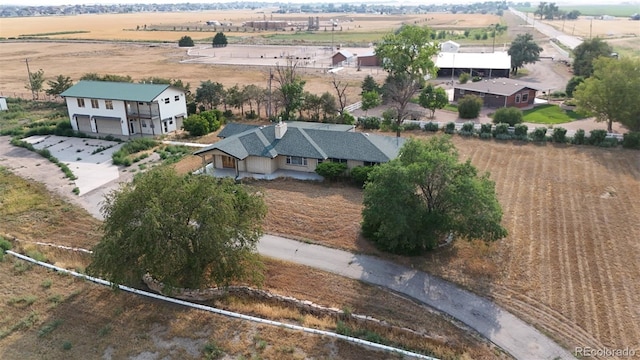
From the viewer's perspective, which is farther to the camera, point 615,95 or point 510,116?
point 510,116

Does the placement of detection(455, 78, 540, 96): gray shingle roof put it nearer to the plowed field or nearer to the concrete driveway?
the plowed field

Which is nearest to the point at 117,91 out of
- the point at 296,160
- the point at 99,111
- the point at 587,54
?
the point at 99,111

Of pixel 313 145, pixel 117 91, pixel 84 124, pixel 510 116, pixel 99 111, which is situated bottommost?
pixel 510 116

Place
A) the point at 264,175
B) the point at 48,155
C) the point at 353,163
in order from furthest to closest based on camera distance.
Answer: the point at 48,155
the point at 264,175
the point at 353,163

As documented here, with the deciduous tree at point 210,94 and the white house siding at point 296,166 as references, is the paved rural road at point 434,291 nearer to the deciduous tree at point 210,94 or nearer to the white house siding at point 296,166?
the white house siding at point 296,166

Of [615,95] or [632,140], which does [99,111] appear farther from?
[632,140]

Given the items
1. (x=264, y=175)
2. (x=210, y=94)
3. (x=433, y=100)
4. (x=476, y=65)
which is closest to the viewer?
(x=264, y=175)

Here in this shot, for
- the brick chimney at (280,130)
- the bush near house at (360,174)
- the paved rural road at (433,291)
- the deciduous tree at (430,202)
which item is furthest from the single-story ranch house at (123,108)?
the deciduous tree at (430,202)

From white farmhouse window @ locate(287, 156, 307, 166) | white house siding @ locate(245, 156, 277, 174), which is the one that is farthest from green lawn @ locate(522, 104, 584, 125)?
white house siding @ locate(245, 156, 277, 174)
